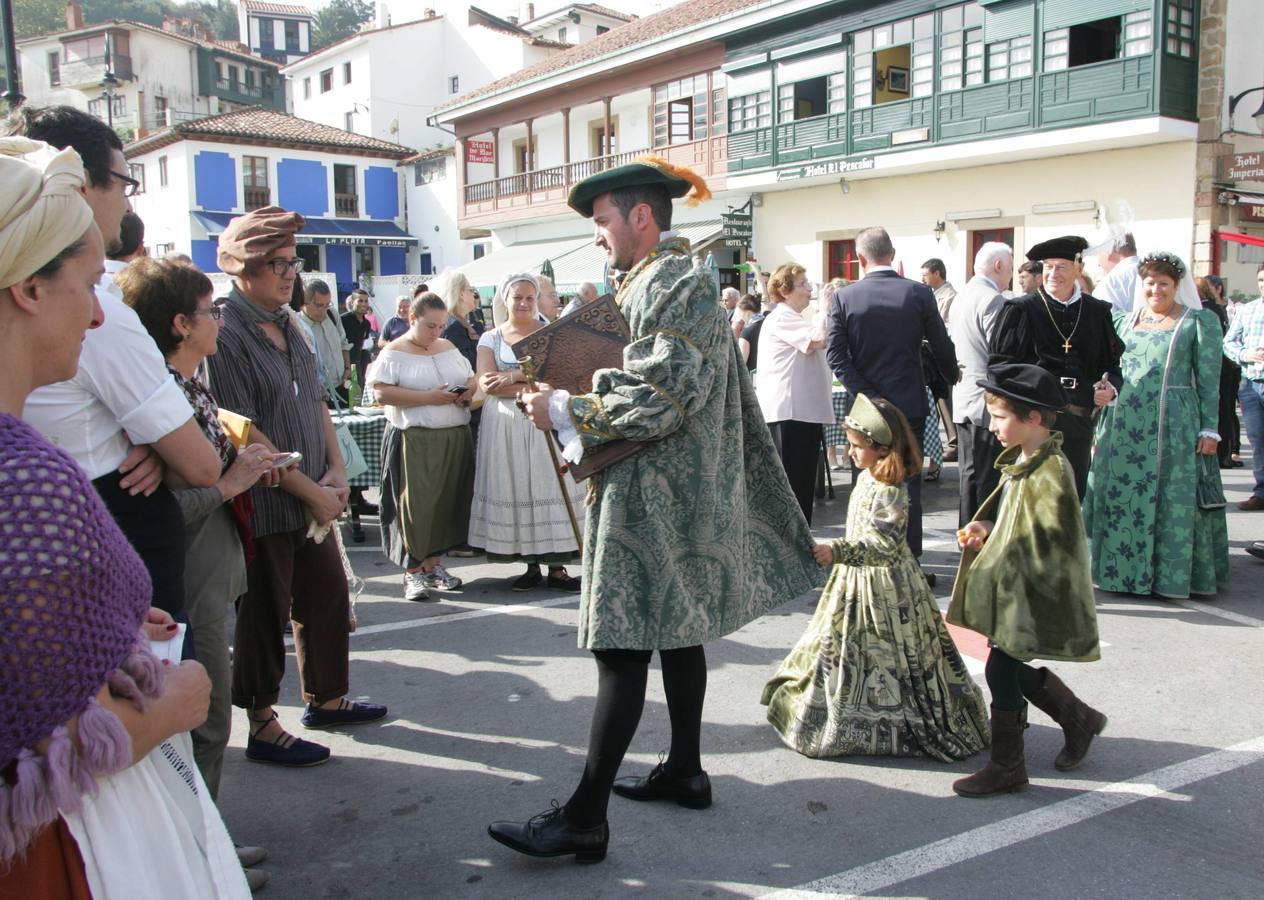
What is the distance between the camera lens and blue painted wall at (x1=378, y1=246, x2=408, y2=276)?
4306cm

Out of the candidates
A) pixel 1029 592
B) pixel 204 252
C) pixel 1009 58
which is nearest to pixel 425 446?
pixel 1029 592

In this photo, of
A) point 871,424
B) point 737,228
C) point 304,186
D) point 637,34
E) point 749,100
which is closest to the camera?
point 871,424

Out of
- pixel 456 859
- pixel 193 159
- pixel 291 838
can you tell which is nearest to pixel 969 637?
pixel 456 859

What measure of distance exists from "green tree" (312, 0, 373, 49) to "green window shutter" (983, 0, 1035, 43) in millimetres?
67384

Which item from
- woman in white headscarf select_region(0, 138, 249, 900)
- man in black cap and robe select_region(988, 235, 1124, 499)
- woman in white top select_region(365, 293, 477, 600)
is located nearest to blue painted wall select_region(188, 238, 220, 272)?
woman in white top select_region(365, 293, 477, 600)

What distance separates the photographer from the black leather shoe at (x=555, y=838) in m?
3.06

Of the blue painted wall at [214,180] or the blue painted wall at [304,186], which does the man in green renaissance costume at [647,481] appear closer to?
the blue painted wall at [214,180]

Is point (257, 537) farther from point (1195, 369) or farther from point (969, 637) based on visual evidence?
point (1195, 369)

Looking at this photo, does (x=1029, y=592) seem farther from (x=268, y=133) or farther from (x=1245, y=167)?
(x=268, y=133)

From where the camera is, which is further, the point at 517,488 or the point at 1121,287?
the point at 1121,287

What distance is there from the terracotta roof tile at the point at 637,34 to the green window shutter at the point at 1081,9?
6995 millimetres

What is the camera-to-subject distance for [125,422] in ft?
7.86

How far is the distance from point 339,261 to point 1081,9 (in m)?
30.8

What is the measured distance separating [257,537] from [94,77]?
63.9 metres
